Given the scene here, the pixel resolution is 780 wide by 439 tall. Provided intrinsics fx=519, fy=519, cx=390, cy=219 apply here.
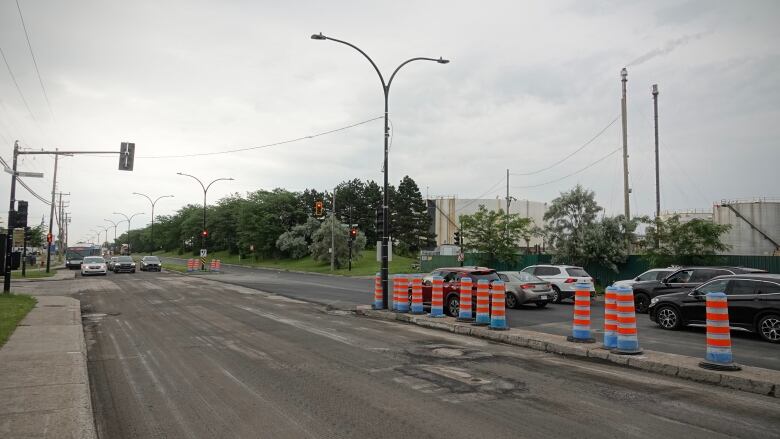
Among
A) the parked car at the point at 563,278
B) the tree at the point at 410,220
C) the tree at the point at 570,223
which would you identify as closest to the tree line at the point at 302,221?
the tree at the point at 410,220

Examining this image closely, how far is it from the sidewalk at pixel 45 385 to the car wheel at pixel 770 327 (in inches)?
506

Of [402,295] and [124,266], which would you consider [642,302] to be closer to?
[402,295]

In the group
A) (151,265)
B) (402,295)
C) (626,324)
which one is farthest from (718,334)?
(151,265)

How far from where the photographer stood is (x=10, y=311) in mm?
14312

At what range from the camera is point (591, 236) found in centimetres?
2733

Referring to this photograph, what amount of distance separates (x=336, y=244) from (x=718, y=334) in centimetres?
5013

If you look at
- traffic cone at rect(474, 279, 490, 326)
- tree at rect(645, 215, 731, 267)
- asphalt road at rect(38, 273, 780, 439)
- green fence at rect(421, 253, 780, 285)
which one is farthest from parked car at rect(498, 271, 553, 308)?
green fence at rect(421, 253, 780, 285)

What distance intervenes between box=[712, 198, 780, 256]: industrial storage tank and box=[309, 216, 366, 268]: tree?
3646 cm

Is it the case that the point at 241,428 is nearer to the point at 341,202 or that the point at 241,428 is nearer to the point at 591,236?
the point at 591,236

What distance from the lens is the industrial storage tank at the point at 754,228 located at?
50.4 m

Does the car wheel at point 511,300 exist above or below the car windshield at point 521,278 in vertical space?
below

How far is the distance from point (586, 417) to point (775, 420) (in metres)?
2.13

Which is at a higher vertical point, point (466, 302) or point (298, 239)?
point (298, 239)

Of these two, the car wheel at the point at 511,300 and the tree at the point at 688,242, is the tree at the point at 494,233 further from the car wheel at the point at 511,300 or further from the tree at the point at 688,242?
the car wheel at the point at 511,300
